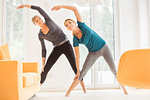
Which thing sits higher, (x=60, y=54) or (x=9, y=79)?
(x=60, y=54)

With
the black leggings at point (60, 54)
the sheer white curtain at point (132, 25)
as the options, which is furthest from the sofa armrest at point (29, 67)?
the sheer white curtain at point (132, 25)

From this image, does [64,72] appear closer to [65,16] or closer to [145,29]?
[65,16]

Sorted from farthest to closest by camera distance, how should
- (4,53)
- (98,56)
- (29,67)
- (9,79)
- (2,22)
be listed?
(2,22) < (98,56) < (29,67) < (4,53) < (9,79)

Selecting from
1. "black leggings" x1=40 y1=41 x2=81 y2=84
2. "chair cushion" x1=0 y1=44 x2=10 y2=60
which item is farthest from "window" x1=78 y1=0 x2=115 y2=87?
"chair cushion" x1=0 y1=44 x2=10 y2=60

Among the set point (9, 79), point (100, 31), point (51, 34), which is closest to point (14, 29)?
point (51, 34)

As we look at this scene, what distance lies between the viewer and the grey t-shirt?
4262mm

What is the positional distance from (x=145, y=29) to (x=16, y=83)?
3.22 meters

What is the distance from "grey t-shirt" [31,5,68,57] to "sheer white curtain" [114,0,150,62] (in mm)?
1293

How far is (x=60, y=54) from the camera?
167 inches

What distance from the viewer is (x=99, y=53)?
13.2 ft

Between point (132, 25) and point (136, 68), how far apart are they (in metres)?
3.03

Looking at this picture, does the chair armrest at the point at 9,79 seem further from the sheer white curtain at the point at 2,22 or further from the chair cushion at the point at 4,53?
the sheer white curtain at the point at 2,22

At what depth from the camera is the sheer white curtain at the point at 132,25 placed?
14.7ft

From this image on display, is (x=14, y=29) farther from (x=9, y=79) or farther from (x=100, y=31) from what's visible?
(x=9, y=79)
